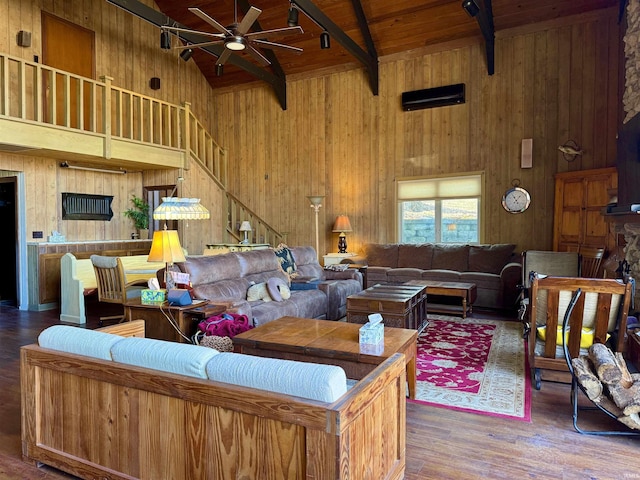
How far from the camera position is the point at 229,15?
777cm

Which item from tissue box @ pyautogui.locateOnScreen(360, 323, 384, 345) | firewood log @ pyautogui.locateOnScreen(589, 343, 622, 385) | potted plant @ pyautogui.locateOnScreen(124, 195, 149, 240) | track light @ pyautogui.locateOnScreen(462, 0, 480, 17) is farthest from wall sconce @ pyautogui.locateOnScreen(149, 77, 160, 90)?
firewood log @ pyautogui.locateOnScreen(589, 343, 622, 385)

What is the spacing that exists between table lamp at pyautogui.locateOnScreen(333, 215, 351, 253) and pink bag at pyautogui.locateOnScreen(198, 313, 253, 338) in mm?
4508

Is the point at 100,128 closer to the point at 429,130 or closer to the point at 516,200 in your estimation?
the point at 429,130

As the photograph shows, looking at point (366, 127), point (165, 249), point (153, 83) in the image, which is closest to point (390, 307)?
point (165, 249)

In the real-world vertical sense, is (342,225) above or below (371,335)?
above

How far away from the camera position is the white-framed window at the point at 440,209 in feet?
23.9

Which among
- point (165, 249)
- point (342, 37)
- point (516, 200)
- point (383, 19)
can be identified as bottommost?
point (165, 249)

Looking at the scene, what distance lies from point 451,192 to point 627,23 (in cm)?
323

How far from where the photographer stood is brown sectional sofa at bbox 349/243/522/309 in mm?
6004

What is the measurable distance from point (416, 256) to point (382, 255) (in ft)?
1.98

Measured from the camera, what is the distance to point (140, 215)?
8.34m

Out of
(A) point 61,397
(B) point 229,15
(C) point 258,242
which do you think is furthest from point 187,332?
(B) point 229,15

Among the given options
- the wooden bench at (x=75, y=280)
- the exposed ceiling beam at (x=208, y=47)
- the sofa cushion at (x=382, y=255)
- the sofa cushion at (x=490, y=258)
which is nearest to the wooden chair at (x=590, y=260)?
the sofa cushion at (x=490, y=258)

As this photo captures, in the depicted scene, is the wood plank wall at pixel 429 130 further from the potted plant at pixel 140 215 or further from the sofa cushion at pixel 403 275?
the potted plant at pixel 140 215
